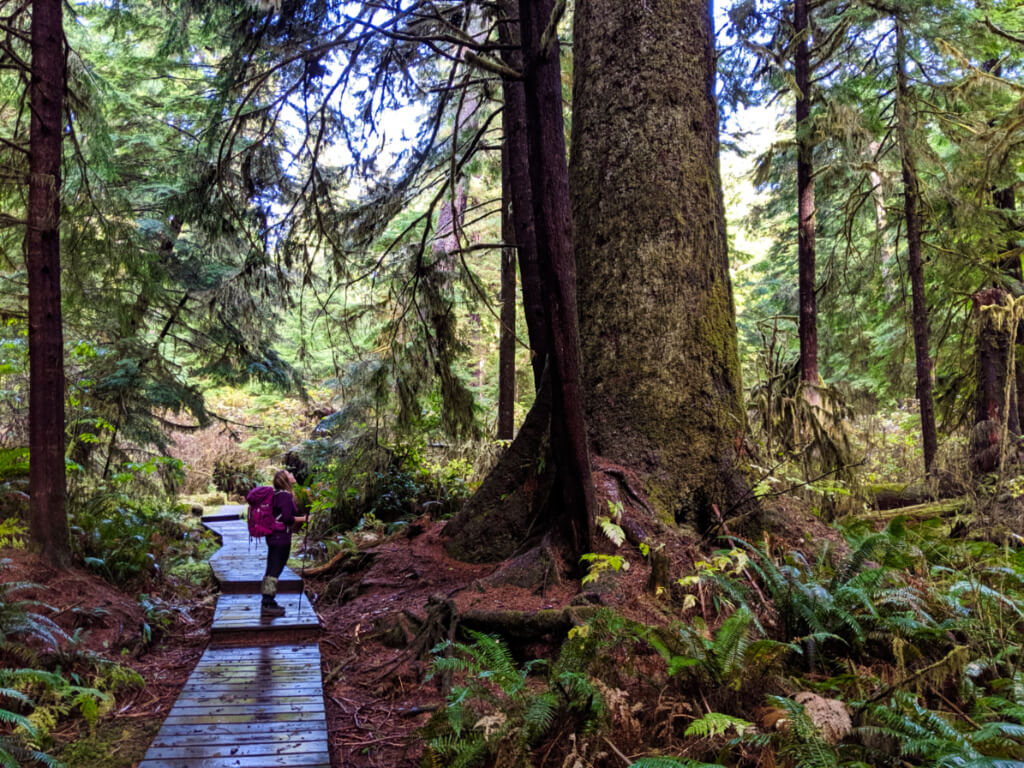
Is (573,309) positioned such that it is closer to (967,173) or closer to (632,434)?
(632,434)

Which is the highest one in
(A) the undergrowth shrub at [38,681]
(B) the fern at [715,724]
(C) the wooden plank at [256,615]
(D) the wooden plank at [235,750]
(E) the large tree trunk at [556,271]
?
(E) the large tree trunk at [556,271]

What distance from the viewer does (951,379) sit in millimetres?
13031

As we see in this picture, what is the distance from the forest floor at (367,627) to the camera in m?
4.32

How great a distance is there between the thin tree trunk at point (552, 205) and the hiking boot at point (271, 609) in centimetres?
399

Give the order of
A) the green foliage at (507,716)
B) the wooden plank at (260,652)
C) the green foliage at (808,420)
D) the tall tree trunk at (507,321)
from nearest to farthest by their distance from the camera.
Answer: the green foliage at (507,716)
the wooden plank at (260,652)
the green foliage at (808,420)
the tall tree trunk at (507,321)

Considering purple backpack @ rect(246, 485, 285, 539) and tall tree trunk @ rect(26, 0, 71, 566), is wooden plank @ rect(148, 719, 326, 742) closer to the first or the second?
purple backpack @ rect(246, 485, 285, 539)

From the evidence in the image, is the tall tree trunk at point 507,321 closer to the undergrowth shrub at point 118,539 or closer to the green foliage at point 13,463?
the undergrowth shrub at point 118,539

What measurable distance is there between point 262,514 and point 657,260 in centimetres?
498

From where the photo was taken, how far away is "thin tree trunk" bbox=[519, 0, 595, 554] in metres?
4.50

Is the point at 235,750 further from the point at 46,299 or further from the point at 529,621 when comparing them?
the point at 46,299

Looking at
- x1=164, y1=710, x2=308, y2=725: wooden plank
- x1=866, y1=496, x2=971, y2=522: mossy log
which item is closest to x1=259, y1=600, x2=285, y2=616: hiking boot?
x1=164, y1=710, x2=308, y2=725: wooden plank

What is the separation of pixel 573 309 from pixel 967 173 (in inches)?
306

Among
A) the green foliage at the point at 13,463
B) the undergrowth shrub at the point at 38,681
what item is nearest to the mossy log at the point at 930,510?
the undergrowth shrub at the point at 38,681

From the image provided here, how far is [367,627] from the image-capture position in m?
6.18
